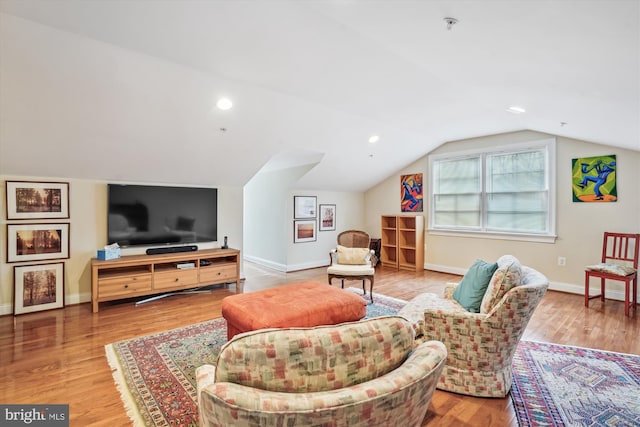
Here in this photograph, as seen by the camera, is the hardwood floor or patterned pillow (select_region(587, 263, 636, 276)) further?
patterned pillow (select_region(587, 263, 636, 276))

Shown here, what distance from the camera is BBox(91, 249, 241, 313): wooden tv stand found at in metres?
4.05

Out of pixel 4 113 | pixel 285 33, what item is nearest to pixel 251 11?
pixel 285 33

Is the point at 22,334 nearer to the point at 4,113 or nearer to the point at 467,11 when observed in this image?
the point at 4,113

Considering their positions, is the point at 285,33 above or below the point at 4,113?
above

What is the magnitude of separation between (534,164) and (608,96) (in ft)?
9.73

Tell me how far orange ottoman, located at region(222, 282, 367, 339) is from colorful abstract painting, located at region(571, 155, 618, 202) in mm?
3947

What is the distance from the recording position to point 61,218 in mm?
4109

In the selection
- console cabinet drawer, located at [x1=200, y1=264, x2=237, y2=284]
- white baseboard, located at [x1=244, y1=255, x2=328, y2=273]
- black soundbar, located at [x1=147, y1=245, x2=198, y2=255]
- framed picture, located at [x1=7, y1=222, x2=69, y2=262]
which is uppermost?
framed picture, located at [x1=7, y1=222, x2=69, y2=262]

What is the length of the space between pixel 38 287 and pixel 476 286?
488 cm

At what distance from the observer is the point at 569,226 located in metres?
4.86

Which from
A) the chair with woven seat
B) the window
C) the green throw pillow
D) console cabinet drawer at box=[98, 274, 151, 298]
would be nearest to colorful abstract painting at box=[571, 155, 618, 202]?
the window

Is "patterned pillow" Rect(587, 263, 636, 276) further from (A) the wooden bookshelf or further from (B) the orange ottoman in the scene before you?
(B) the orange ottoman

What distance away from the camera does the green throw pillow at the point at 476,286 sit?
8.55ft

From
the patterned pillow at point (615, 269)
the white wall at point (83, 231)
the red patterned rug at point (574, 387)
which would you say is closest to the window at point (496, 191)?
the patterned pillow at point (615, 269)
